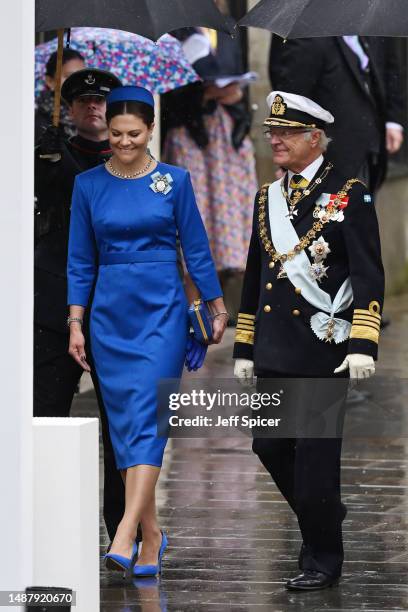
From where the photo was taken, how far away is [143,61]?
9.27 metres

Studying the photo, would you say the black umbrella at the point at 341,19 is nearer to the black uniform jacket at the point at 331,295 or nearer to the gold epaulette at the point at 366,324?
the black uniform jacket at the point at 331,295

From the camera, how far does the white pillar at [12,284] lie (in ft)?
17.3

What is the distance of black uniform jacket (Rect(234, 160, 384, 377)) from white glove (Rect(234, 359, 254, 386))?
78mm

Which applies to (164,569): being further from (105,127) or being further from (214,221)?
(214,221)

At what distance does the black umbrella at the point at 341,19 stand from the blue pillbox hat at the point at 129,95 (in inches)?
20.4

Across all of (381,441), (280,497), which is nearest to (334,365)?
(280,497)

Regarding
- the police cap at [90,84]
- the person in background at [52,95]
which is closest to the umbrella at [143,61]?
the person in background at [52,95]

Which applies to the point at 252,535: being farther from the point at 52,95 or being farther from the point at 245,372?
the point at 52,95

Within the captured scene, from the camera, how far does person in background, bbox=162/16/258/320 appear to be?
12.0 m

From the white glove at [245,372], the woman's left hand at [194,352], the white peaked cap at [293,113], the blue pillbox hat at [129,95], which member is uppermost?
the blue pillbox hat at [129,95]

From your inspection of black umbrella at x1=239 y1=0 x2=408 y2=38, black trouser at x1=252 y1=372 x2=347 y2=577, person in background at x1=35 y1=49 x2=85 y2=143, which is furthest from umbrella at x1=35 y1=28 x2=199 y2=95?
black trouser at x1=252 y1=372 x2=347 y2=577

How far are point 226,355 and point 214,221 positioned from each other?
93cm

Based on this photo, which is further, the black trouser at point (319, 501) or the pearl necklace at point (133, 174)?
the pearl necklace at point (133, 174)

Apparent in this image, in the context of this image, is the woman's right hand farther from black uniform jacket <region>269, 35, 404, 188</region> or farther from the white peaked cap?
black uniform jacket <region>269, 35, 404, 188</region>
